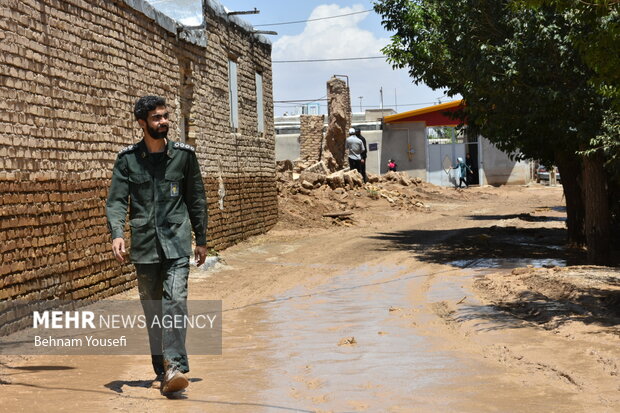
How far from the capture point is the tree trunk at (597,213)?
1448cm

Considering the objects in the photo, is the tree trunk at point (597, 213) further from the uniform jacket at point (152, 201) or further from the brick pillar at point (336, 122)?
the brick pillar at point (336, 122)

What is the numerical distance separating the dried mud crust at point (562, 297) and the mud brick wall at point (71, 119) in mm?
4826

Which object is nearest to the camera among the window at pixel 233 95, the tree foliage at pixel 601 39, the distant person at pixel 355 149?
the tree foliage at pixel 601 39

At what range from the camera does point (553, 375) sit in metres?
6.11

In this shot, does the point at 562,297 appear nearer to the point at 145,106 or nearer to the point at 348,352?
the point at 348,352

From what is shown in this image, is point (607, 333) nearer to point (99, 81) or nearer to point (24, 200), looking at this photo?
point (24, 200)

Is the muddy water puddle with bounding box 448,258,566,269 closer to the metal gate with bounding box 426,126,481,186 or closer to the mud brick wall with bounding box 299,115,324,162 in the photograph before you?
the mud brick wall with bounding box 299,115,324,162

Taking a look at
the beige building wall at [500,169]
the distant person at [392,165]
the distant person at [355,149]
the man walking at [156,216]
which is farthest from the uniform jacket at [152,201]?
the beige building wall at [500,169]

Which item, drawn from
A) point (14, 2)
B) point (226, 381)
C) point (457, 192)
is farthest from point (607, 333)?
point (457, 192)

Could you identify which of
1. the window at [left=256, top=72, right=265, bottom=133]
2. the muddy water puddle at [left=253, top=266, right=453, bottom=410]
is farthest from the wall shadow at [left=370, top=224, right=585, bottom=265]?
the muddy water puddle at [left=253, top=266, right=453, bottom=410]

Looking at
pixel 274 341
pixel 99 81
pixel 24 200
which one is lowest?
pixel 274 341

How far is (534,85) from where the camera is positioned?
13781 mm

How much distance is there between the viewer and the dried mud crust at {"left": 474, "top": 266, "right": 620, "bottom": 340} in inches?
329

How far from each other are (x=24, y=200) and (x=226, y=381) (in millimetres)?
3662
